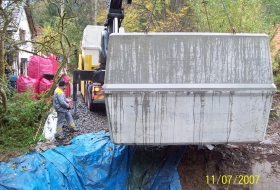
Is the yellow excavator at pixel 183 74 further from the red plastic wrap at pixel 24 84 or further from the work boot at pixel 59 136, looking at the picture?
the red plastic wrap at pixel 24 84

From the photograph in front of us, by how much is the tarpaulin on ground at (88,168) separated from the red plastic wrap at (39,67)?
7.02m

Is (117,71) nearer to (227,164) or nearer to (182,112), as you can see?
(182,112)

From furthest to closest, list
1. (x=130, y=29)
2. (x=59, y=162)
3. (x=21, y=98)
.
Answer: (x=130, y=29) < (x=21, y=98) < (x=59, y=162)

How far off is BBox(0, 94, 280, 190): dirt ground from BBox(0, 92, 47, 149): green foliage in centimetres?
53

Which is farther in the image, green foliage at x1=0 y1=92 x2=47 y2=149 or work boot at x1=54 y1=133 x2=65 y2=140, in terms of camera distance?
work boot at x1=54 y1=133 x2=65 y2=140

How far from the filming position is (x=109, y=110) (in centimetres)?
388

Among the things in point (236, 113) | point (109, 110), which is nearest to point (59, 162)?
point (109, 110)

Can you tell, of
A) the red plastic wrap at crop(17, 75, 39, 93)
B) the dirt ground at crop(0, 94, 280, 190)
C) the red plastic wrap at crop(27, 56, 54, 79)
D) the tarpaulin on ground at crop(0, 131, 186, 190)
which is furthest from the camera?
the red plastic wrap at crop(27, 56, 54, 79)

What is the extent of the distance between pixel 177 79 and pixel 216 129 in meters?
0.87

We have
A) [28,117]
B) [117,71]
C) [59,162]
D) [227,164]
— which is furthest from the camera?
[28,117]

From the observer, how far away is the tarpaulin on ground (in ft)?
15.3

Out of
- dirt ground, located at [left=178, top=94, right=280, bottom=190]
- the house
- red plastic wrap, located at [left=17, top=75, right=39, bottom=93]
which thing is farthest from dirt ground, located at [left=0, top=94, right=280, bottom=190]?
red plastic wrap, located at [left=17, top=75, right=39, bottom=93]
